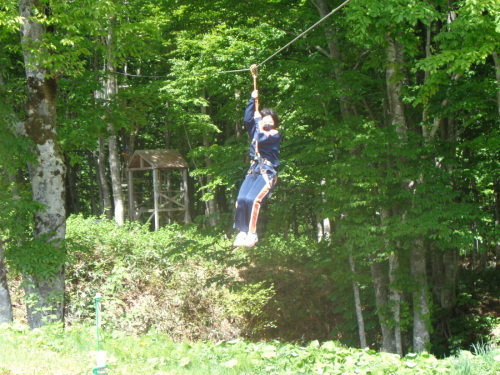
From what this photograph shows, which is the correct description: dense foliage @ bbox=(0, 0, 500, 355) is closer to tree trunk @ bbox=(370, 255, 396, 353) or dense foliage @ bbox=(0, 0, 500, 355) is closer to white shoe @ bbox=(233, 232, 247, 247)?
tree trunk @ bbox=(370, 255, 396, 353)

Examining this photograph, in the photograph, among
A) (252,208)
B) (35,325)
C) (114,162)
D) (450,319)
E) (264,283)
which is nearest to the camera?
(252,208)

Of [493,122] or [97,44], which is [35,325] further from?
[493,122]

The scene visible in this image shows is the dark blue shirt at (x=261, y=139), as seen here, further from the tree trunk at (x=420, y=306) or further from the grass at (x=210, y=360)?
the tree trunk at (x=420, y=306)

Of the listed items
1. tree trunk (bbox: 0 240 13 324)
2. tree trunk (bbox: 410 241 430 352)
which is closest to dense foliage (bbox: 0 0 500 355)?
tree trunk (bbox: 410 241 430 352)

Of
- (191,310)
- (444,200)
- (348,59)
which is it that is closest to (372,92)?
(348,59)

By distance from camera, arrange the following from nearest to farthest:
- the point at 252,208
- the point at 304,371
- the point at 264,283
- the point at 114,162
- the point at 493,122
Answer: the point at 304,371 < the point at 252,208 < the point at 493,122 < the point at 264,283 < the point at 114,162

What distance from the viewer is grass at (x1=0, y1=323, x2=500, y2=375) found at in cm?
588

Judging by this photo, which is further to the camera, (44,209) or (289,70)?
(289,70)

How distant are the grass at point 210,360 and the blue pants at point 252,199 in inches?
65.4

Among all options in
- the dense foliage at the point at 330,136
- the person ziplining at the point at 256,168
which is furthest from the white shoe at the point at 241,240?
the dense foliage at the point at 330,136

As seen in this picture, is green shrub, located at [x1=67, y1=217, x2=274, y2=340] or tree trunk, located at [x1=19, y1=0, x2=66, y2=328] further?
green shrub, located at [x1=67, y1=217, x2=274, y2=340]

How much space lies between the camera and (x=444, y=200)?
37.1 feet

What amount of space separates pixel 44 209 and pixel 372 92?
322 inches

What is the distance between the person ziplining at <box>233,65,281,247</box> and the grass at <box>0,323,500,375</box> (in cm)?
166
